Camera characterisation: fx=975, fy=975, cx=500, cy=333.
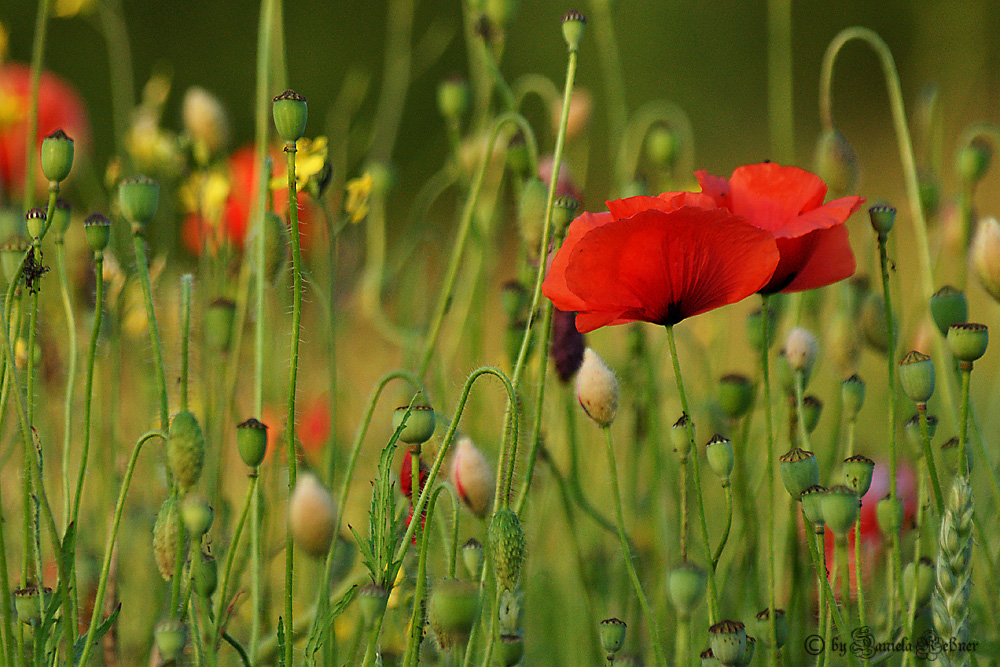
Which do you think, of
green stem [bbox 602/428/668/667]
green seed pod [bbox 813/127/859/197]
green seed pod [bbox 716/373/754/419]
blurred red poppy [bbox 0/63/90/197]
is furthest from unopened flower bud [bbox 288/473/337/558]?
blurred red poppy [bbox 0/63/90/197]

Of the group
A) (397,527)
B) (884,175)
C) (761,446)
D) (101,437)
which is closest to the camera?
(397,527)

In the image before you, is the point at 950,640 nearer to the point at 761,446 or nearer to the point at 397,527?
the point at 397,527

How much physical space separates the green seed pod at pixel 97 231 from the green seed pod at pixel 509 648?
9.8 inches

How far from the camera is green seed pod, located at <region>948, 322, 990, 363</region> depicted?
435 mm

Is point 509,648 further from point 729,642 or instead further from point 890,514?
point 890,514

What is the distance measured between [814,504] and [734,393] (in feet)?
0.39

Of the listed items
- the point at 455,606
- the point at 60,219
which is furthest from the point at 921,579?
the point at 60,219

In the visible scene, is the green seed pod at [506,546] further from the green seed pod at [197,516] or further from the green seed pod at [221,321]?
the green seed pod at [221,321]

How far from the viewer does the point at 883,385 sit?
118 cm

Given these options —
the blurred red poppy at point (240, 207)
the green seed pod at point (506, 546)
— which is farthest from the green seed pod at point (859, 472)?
the blurred red poppy at point (240, 207)

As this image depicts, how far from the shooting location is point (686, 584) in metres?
0.40

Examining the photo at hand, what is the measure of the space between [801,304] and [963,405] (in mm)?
221

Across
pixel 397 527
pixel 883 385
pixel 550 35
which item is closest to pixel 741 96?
pixel 550 35

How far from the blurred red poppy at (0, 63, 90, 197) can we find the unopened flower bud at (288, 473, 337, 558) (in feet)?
2.42
